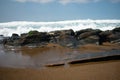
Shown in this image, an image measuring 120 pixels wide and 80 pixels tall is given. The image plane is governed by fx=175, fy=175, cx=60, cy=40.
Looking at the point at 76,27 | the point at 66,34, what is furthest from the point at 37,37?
the point at 76,27

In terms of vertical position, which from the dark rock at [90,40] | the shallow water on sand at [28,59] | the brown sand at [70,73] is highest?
the dark rock at [90,40]

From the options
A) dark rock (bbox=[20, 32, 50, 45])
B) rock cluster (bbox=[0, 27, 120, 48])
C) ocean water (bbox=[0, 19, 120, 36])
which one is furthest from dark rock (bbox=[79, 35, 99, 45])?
ocean water (bbox=[0, 19, 120, 36])

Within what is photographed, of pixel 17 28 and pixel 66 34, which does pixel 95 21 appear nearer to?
pixel 17 28

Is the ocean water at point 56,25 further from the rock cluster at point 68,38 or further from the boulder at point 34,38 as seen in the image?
the boulder at point 34,38

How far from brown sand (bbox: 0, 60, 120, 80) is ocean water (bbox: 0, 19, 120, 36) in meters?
15.2

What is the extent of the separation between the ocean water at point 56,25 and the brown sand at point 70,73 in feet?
49.9

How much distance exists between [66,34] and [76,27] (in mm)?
9384

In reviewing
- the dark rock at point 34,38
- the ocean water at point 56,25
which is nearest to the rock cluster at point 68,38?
the dark rock at point 34,38

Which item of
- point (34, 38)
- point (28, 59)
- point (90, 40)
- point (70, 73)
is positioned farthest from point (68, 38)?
point (70, 73)

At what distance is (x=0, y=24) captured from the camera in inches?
851

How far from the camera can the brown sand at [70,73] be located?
4277 mm

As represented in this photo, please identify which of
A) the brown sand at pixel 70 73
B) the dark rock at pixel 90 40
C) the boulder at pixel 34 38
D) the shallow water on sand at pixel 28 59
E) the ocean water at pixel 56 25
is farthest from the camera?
the ocean water at pixel 56 25

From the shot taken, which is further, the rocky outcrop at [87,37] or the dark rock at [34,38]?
the dark rock at [34,38]

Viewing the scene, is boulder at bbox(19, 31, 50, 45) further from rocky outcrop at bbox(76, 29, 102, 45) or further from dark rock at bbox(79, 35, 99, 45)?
dark rock at bbox(79, 35, 99, 45)
